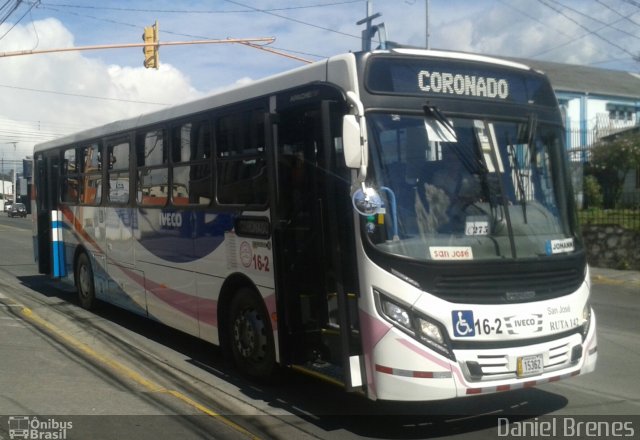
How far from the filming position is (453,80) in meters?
5.89

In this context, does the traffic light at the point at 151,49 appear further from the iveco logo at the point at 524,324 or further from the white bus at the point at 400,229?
the iveco logo at the point at 524,324

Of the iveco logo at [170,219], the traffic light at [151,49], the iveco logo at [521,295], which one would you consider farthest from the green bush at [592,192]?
the iveco logo at [521,295]

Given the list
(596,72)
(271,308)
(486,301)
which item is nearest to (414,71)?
(486,301)

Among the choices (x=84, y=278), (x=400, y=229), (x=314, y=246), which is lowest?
(x=84, y=278)

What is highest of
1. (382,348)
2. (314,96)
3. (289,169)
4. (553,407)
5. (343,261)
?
(314,96)

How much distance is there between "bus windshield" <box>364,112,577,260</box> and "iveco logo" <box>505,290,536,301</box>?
301 mm

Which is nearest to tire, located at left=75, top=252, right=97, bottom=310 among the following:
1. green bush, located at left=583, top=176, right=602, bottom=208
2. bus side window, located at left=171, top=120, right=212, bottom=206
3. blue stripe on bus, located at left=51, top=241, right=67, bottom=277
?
blue stripe on bus, located at left=51, top=241, right=67, bottom=277

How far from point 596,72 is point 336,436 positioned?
49318 millimetres

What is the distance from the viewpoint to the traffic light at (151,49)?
52.6 feet

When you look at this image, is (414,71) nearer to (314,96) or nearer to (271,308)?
(314,96)

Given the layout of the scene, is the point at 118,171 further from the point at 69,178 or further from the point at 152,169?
the point at 69,178

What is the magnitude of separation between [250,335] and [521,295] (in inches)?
112

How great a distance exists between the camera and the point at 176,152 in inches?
333

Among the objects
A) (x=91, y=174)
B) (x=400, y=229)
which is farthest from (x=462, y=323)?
(x=91, y=174)
